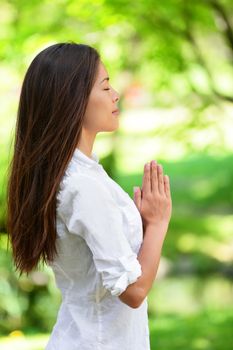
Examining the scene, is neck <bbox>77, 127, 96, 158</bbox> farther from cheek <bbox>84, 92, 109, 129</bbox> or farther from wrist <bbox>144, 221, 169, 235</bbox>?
wrist <bbox>144, 221, 169, 235</bbox>

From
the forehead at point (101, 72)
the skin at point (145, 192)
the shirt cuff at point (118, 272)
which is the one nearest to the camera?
the shirt cuff at point (118, 272)

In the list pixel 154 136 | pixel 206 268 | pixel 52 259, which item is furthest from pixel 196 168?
pixel 52 259

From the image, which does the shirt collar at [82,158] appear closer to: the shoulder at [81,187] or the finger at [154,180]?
the shoulder at [81,187]

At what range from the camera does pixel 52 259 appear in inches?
97.7

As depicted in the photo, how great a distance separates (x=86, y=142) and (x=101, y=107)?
0.33 ft

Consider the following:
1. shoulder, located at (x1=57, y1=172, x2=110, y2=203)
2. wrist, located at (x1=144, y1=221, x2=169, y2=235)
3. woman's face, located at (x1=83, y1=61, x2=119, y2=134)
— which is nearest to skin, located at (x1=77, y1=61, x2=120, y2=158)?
woman's face, located at (x1=83, y1=61, x2=119, y2=134)

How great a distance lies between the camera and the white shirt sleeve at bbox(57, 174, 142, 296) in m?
2.33

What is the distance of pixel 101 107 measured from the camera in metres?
2.52

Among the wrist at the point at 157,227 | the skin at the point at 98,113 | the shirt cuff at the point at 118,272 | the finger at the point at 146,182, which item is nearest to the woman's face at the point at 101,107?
the skin at the point at 98,113

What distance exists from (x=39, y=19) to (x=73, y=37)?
466 millimetres

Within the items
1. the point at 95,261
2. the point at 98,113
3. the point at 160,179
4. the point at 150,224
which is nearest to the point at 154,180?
the point at 160,179

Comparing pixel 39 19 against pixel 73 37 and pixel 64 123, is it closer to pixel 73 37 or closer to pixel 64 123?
pixel 73 37

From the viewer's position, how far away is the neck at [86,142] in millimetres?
2508

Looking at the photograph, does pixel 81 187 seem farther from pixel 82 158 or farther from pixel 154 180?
pixel 154 180
